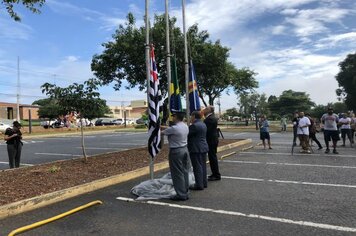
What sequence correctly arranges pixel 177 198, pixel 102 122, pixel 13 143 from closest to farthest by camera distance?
pixel 177 198 → pixel 13 143 → pixel 102 122

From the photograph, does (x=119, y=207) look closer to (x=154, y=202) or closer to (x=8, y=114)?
(x=154, y=202)

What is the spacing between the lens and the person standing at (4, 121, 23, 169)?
1180 centimetres

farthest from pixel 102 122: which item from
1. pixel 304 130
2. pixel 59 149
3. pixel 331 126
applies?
pixel 331 126

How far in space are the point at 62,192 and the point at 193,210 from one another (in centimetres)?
275

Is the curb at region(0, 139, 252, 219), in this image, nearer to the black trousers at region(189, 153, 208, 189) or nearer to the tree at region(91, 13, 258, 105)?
the black trousers at region(189, 153, 208, 189)

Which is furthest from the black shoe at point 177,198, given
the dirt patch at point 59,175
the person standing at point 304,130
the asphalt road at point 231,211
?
the person standing at point 304,130

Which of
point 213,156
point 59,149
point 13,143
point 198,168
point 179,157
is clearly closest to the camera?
point 179,157

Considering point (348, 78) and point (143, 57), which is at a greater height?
point (348, 78)

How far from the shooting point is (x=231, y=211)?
254 inches

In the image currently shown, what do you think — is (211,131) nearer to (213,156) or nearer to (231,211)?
(213,156)

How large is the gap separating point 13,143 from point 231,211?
8.15 metres

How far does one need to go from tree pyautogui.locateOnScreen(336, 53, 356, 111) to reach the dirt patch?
1988 inches

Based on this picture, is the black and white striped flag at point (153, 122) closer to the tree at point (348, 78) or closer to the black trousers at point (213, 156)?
the black trousers at point (213, 156)

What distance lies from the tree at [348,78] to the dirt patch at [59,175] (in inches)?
1988
